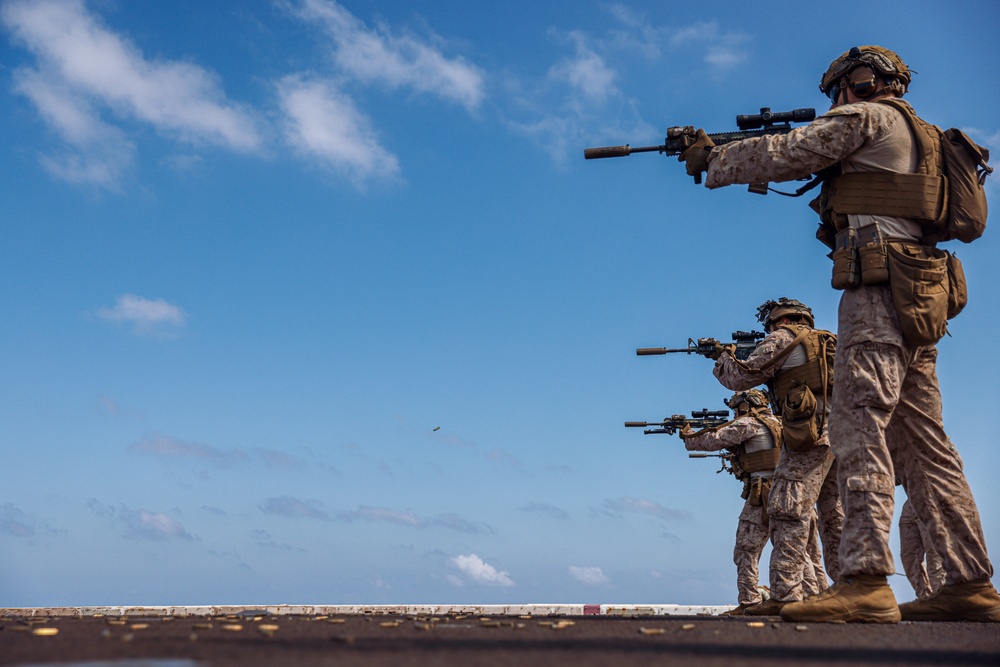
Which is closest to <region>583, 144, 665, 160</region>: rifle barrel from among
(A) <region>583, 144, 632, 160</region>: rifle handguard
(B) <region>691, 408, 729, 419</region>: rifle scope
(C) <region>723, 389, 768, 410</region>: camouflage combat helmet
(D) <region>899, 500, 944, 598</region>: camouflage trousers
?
(A) <region>583, 144, 632, 160</region>: rifle handguard

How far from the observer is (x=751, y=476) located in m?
11.2

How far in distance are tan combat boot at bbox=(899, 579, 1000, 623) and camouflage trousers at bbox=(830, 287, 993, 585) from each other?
69 millimetres

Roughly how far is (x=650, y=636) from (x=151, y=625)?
2334 millimetres

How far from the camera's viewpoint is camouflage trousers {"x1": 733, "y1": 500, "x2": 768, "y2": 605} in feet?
35.6

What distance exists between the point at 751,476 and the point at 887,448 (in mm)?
6056

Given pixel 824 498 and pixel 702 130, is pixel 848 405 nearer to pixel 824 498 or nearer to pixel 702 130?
pixel 702 130

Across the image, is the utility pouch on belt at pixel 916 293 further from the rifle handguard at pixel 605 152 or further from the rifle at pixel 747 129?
the rifle handguard at pixel 605 152

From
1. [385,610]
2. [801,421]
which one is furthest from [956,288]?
[385,610]

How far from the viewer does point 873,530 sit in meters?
4.97

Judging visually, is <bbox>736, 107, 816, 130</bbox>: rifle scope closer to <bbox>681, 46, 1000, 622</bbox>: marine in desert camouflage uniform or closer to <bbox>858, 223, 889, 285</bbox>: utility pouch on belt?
<bbox>681, 46, 1000, 622</bbox>: marine in desert camouflage uniform

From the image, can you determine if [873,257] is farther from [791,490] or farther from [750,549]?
→ [750,549]

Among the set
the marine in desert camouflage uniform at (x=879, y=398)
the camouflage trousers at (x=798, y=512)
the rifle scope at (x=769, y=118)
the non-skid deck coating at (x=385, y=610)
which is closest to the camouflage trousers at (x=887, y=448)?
the marine in desert camouflage uniform at (x=879, y=398)

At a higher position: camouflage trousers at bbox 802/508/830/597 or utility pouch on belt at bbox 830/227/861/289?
utility pouch on belt at bbox 830/227/861/289

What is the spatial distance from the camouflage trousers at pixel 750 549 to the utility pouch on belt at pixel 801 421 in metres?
2.78
